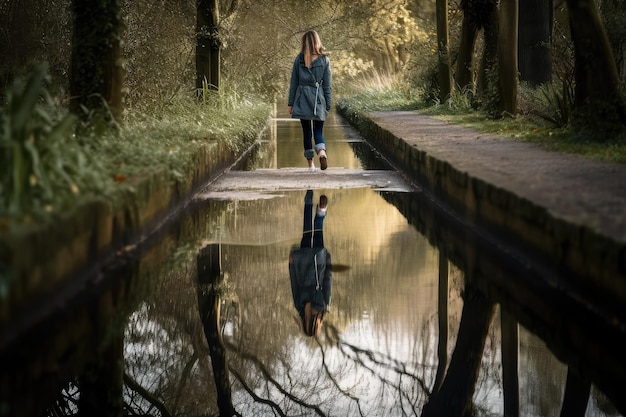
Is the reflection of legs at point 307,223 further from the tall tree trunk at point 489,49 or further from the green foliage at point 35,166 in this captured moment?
the tall tree trunk at point 489,49

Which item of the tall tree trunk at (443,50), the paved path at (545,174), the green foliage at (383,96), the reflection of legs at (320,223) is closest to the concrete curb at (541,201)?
the paved path at (545,174)

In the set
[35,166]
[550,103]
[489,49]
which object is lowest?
[35,166]

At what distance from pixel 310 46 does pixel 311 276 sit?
728 centimetres

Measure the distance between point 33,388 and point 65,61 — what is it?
1343 centimetres

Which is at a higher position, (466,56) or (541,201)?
(466,56)

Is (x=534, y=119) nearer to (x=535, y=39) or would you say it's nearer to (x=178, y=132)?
(x=535, y=39)

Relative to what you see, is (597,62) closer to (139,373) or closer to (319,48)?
(319,48)

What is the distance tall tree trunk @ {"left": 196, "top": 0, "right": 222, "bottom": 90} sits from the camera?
783 inches

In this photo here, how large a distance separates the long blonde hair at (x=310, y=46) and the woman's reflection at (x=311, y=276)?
4.57 metres

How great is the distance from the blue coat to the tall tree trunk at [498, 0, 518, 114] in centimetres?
381

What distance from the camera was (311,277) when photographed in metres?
7.37

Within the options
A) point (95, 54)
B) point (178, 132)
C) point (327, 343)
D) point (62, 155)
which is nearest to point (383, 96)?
point (178, 132)

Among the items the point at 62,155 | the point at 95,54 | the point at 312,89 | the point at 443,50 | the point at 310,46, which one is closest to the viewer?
the point at 62,155

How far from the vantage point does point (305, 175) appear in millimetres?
14250
